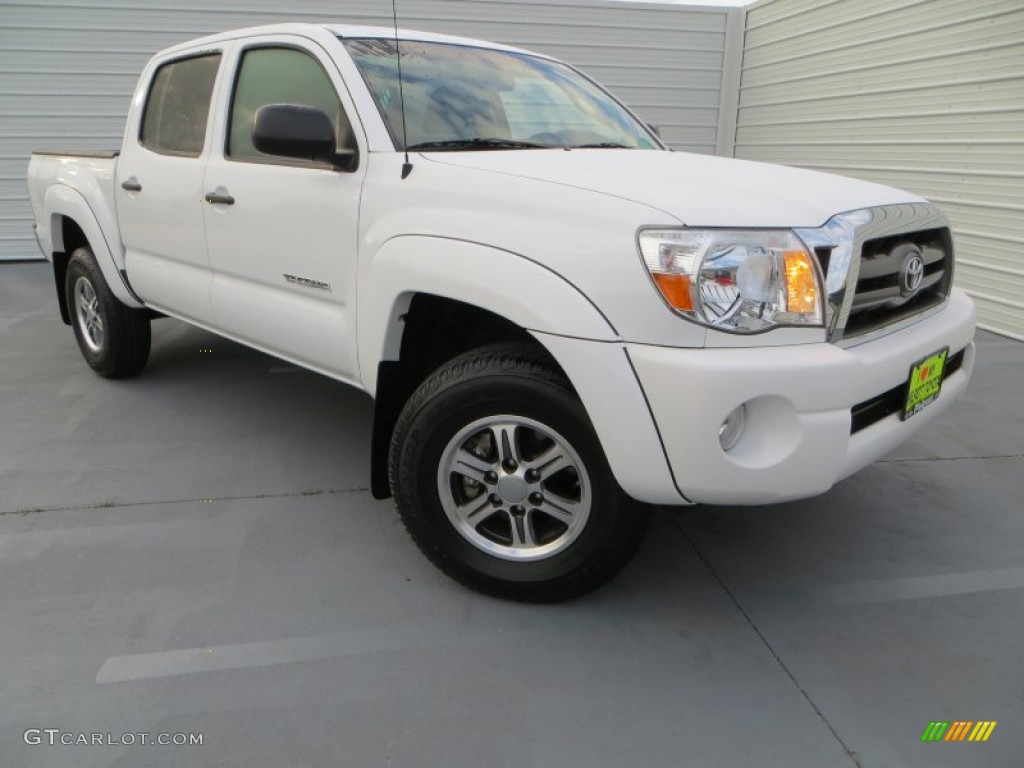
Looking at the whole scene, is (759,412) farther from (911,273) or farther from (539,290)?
(911,273)

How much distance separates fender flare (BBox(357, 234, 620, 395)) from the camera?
1957 millimetres

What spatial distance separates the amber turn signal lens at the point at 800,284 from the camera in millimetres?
1916

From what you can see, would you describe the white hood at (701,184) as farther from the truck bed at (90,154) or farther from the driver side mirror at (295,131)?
the truck bed at (90,154)

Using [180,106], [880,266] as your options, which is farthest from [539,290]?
[180,106]

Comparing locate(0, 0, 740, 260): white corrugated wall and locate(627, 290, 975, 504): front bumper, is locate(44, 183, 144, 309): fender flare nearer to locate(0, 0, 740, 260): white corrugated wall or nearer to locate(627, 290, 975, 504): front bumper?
locate(627, 290, 975, 504): front bumper

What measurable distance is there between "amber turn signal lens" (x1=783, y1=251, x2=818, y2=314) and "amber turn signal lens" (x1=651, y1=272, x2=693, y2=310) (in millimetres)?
274

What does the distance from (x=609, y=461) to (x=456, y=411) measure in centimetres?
53

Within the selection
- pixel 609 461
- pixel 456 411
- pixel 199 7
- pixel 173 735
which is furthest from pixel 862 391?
pixel 199 7

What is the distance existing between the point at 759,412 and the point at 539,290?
2.16ft

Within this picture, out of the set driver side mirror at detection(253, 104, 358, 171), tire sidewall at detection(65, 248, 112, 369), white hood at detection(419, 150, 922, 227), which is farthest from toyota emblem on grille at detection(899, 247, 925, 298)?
tire sidewall at detection(65, 248, 112, 369)

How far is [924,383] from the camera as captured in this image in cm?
231

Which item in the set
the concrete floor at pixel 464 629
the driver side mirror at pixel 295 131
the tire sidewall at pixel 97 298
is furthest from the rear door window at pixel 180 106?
the concrete floor at pixel 464 629

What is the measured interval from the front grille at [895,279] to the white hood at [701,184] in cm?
14

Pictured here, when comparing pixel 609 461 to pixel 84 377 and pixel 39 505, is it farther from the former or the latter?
pixel 84 377
